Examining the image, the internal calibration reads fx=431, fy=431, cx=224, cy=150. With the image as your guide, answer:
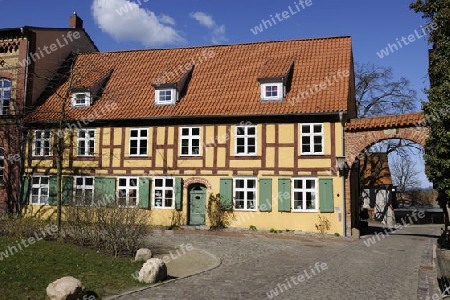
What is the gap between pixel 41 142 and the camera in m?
23.7

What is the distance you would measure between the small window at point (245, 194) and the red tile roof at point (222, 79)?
3306 mm

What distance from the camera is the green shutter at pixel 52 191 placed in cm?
2288

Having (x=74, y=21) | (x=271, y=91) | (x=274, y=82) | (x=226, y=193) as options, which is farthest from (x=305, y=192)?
(x=74, y=21)

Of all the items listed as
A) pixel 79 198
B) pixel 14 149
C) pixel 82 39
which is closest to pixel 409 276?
pixel 79 198

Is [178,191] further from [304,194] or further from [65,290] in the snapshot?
[65,290]

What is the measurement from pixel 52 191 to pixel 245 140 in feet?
35.2

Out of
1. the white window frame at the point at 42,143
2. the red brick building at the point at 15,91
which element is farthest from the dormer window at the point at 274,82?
the white window frame at the point at 42,143

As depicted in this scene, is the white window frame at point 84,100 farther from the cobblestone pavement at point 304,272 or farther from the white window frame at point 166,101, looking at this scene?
the cobblestone pavement at point 304,272

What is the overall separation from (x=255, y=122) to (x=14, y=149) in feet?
43.8

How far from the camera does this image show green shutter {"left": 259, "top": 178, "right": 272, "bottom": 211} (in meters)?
20.3

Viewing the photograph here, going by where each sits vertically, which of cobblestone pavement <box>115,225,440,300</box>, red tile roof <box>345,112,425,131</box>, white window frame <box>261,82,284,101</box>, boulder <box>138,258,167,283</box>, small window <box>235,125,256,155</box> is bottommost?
cobblestone pavement <box>115,225,440,300</box>

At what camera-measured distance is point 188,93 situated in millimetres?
23078

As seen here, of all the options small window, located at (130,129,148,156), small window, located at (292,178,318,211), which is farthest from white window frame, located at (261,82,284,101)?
small window, located at (130,129,148,156)

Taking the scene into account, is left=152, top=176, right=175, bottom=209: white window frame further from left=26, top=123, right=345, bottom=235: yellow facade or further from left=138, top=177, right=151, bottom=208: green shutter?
left=138, top=177, right=151, bottom=208: green shutter
